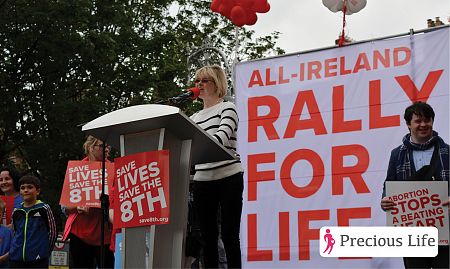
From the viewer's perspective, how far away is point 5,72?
728 inches

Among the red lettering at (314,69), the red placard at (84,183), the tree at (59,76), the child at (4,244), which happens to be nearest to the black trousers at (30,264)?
the child at (4,244)

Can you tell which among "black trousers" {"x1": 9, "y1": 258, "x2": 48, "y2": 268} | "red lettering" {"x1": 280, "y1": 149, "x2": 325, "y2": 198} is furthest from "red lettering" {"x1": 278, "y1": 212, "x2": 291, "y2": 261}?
"black trousers" {"x1": 9, "y1": 258, "x2": 48, "y2": 268}

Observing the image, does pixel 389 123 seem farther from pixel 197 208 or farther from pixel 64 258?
pixel 64 258

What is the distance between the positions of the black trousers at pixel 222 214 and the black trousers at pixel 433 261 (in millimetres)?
1071

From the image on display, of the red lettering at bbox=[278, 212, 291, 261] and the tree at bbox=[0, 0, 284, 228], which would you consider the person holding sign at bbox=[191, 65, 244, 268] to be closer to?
the red lettering at bbox=[278, 212, 291, 261]

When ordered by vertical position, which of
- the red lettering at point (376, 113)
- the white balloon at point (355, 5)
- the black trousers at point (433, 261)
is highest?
the white balloon at point (355, 5)

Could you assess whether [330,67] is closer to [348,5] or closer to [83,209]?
[348,5]

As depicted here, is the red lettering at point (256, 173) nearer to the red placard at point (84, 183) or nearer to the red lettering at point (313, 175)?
the red lettering at point (313, 175)

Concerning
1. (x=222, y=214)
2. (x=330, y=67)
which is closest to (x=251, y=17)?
(x=330, y=67)

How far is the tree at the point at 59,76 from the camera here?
18297 mm

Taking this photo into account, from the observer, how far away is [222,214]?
16.2 feet

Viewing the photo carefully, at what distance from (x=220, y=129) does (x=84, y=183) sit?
4.68 ft

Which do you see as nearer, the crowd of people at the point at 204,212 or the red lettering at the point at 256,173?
the crowd of people at the point at 204,212

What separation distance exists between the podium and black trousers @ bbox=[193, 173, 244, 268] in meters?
0.44
